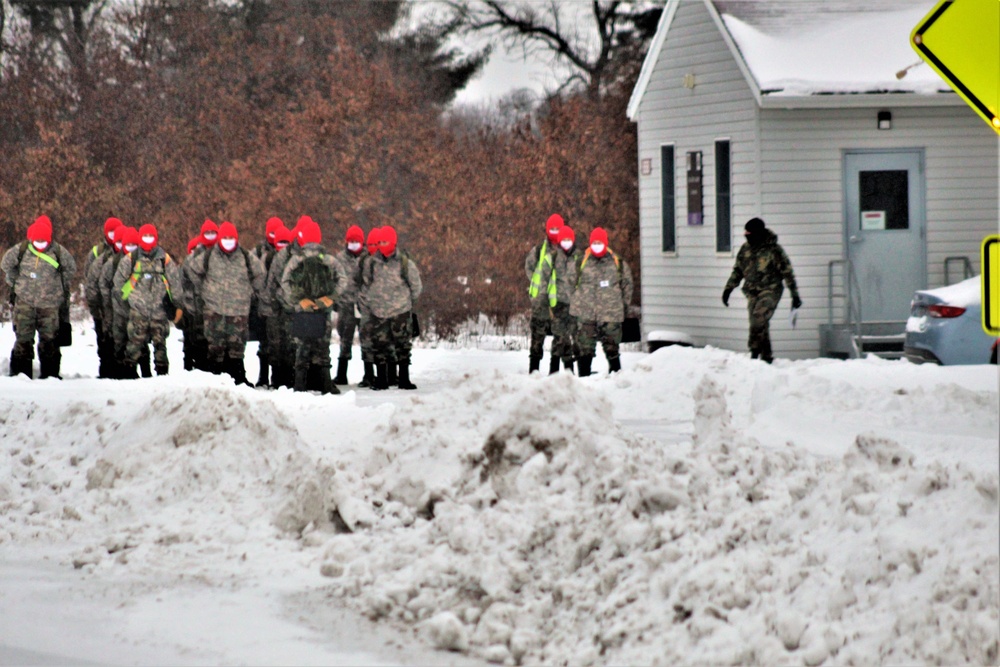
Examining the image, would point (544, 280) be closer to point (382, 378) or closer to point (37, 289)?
point (382, 378)

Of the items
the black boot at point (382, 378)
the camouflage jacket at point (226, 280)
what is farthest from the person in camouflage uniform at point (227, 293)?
the black boot at point (382, 378)

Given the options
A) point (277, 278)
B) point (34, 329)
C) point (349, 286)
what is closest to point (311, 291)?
point (277, 278)

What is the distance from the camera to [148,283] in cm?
1652

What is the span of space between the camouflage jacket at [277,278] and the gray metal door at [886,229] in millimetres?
7174

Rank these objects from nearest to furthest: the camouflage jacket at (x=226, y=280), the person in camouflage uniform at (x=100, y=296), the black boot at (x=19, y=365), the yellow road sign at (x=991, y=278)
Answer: the yellow road sign at (x=991, y=278) → the camouflage jacket at (x=226, y=280) → the black boot at (x=19, y=365) → the person in camouflage uniform at (x=100, y=296)

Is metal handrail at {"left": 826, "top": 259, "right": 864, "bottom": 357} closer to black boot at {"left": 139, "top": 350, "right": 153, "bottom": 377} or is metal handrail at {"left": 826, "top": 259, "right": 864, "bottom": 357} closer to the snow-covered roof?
the snow-covered roof

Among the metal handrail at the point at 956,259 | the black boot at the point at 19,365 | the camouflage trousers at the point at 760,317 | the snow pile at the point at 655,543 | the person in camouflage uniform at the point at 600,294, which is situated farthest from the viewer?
the metal handrail at the point at 956,259

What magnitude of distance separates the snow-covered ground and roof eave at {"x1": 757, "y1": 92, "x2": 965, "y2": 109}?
7.42 metres

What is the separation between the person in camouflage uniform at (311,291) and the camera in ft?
49.7

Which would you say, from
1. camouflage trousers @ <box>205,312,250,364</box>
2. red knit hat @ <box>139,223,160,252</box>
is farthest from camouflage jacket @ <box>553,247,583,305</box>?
red knit hat @ <box>139,223,160,252</box>

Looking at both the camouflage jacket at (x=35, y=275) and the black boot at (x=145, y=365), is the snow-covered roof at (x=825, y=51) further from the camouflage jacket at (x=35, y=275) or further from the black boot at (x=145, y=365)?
the camouflage jacket at (x=35, y=275)

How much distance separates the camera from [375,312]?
630 inches

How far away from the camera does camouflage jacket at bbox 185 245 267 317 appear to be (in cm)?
1586

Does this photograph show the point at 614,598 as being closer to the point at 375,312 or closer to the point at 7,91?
the point at 375,312
